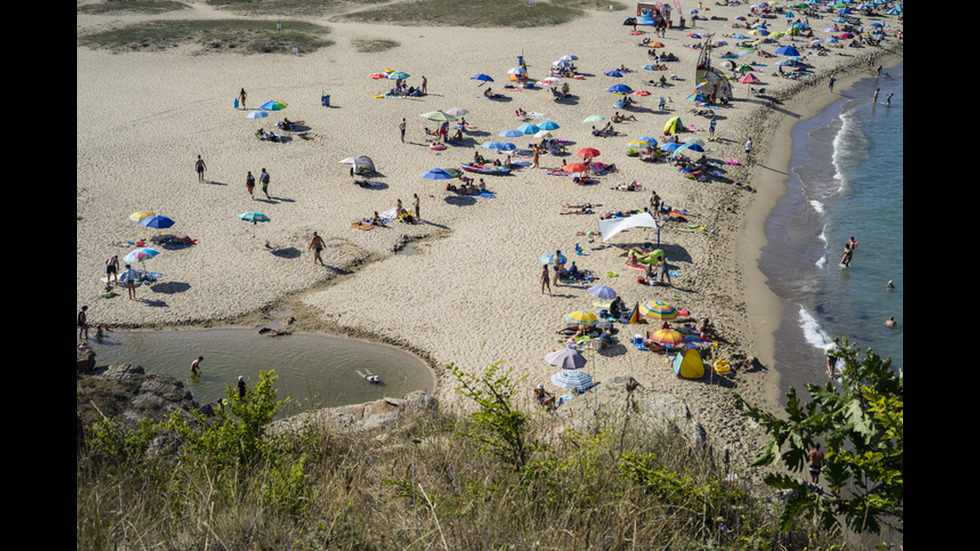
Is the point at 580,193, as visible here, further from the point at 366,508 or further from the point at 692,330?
the point at 366,508

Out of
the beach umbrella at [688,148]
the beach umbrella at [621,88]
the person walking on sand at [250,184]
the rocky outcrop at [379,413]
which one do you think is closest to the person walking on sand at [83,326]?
the person walking on sand at [250,184]

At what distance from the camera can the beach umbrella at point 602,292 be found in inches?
736

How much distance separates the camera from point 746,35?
2261 inches

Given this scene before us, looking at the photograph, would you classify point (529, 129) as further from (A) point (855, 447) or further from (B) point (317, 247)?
(A) point (855, 447)

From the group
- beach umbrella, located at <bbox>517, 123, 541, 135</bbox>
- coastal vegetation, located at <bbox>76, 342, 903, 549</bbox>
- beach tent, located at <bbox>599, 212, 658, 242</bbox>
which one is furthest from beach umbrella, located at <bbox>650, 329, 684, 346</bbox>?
beach umbrella, located at <bbox>517, 123, 541, 135</bbox>

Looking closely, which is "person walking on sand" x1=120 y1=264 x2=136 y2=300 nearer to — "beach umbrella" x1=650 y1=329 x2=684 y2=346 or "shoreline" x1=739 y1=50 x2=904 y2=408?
"beach umbrella" x1=650 y1=329 x2=684 y2=346

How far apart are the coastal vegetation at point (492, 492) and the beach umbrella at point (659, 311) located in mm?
11703

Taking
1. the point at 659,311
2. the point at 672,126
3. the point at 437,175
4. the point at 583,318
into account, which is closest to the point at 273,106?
the point at 437,175

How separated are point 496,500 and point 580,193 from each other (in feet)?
75.2

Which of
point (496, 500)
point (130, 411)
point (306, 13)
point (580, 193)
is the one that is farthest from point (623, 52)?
point (496, 500)

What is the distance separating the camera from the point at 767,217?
26.8 metres

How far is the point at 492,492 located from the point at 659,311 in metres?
13.7

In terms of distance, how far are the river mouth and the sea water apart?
386 inches

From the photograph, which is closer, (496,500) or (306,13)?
(496,500)
